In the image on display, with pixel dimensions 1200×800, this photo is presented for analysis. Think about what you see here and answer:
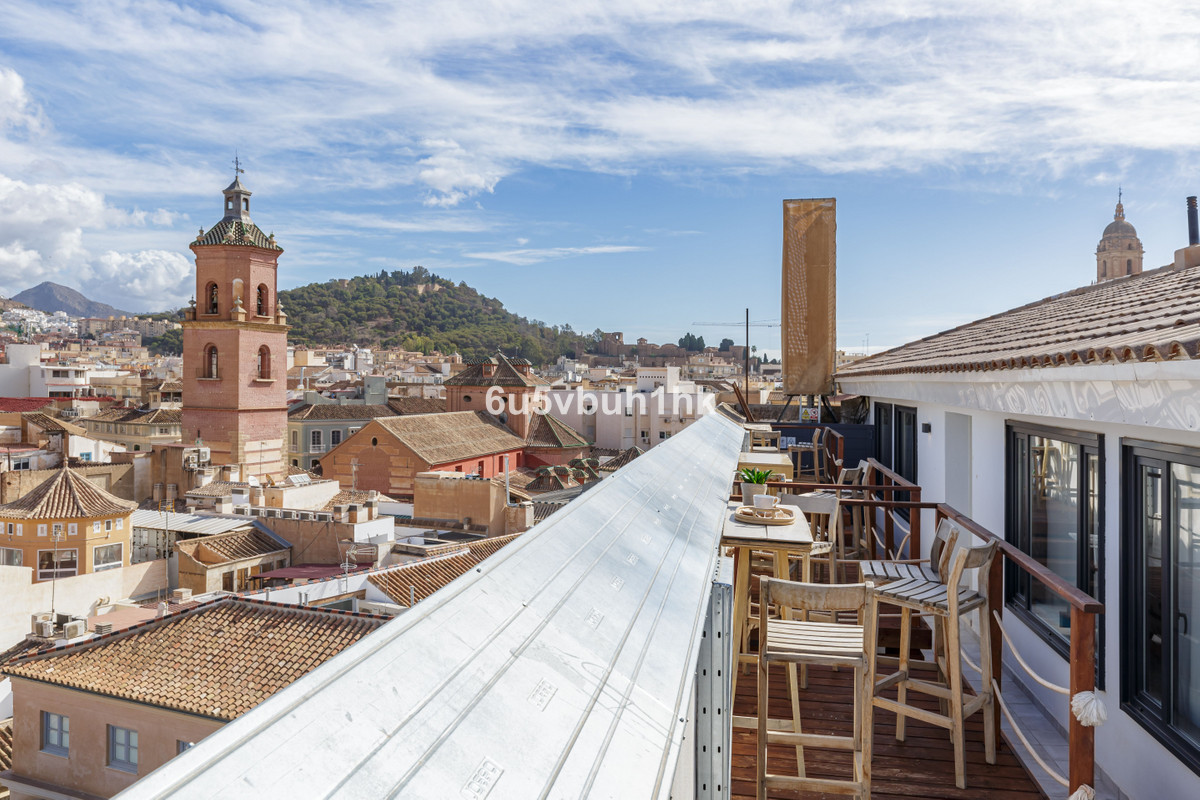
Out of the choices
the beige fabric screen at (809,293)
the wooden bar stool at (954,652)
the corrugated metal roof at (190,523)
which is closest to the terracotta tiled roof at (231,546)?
the corrugated metal roof at (190,523)

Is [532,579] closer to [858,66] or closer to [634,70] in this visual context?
[858,66]

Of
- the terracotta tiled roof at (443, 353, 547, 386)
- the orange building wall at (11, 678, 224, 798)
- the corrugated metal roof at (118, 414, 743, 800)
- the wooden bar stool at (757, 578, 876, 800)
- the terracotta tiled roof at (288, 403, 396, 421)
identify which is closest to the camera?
the corrugated metal roof at (118, 414, 743, 800)

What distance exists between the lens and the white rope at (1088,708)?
2.34m

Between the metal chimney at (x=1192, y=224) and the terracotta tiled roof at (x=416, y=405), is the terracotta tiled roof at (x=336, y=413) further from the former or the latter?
the metal chimney at (x=1192, y=224)

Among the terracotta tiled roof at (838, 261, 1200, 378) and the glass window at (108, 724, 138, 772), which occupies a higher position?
the terracotta tiled roof at (838, 261, 1200, 378)

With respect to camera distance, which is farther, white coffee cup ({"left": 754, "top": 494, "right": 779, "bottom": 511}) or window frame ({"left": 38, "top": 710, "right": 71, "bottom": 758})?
window frame ({"left": 38, "top": 710, "right": 71, "bottom": 758})

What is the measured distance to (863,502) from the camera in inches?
175

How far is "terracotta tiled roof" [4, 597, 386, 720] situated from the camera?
10914 millimetres

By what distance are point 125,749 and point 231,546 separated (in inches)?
Result: 398

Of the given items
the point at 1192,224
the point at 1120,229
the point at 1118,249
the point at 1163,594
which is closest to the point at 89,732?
the point at 1163,594

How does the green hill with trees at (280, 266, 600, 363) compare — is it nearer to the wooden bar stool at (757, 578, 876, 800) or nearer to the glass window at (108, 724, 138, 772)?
the glass window at (108, 724, 138, 772)

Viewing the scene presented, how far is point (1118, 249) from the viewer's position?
5462 centimetres

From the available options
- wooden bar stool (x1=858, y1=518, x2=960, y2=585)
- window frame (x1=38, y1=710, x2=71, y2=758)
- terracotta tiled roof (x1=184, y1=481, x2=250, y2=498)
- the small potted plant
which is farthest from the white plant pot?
terracotta tiled roof (x1=184, y1=481, x2=250, y2=498)

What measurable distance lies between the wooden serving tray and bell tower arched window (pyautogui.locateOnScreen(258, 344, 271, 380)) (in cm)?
2996
